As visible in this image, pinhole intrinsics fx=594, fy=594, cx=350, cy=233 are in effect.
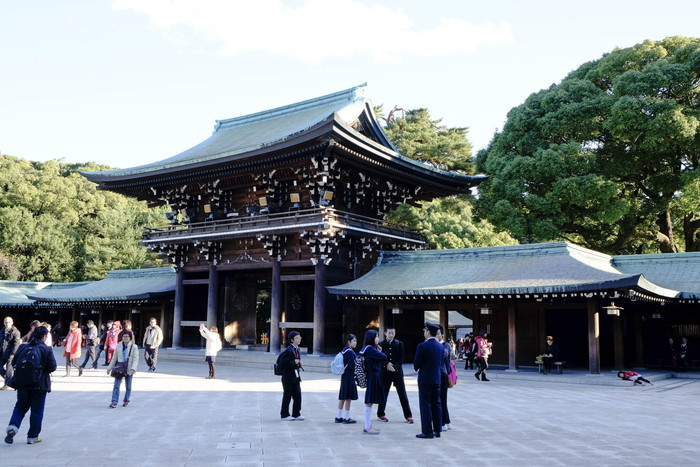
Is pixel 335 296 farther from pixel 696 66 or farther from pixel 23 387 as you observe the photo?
pixel 696 66

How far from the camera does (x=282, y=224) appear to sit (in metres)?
25.9

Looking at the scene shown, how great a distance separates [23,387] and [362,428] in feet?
18.4

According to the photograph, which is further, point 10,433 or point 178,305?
point 178,305

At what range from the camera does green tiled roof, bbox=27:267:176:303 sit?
33.8 metres

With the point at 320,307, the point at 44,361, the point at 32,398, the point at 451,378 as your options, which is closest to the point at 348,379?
the point at 451,378

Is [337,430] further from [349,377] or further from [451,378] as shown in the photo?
[451,378]

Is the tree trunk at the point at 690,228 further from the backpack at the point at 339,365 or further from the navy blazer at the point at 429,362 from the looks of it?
the backpack at the point at 339,365

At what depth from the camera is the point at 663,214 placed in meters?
36.5

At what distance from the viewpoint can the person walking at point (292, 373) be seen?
1132 centimetres

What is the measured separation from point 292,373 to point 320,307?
47.0ft

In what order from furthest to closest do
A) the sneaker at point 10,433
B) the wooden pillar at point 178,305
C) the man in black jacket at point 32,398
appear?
the wooden pillar at point 178,305, the man in black jacket at point 32,398, the sneaker at point 10,433

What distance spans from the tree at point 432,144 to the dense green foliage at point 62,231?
24051 millimetres

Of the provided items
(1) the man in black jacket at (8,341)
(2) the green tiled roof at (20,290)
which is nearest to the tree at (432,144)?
(2) the green tiled roof at (20,290)

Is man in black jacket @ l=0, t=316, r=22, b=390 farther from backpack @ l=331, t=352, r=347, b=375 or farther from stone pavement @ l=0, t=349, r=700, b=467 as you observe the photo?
backpack @ l=331, t=352, r=347, b=375
